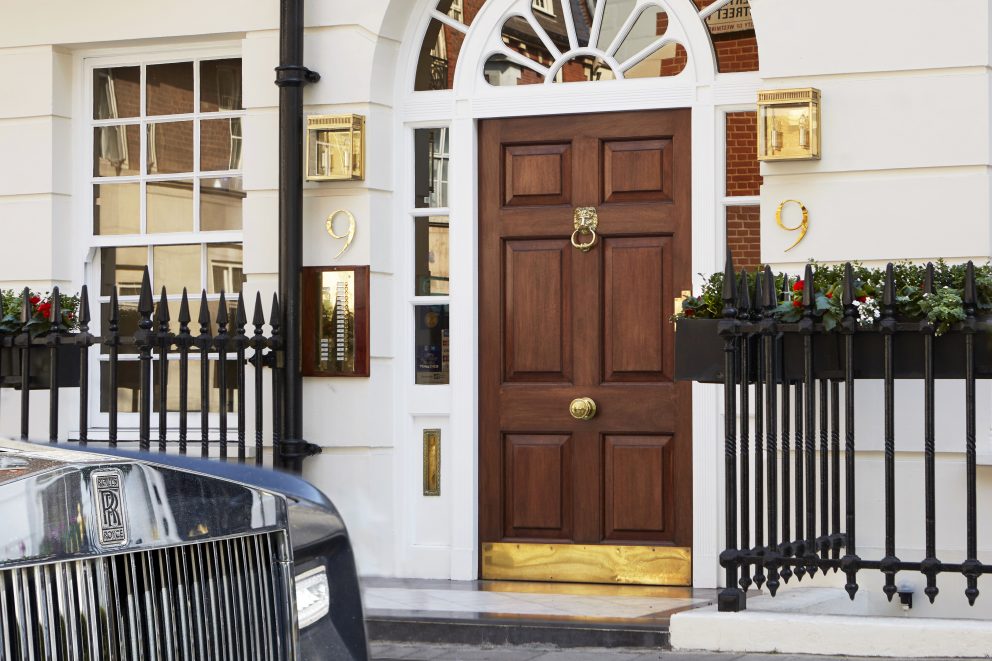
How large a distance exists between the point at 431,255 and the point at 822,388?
2460 millimetres

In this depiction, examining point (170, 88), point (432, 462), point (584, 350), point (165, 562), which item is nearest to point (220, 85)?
point (170, 88)

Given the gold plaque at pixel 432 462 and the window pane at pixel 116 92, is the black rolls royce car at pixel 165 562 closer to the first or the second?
the gold plaque at pixel 432 462

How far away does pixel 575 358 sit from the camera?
730 centimetres

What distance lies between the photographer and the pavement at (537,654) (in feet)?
18.0

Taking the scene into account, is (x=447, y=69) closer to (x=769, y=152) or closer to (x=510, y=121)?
(x=510, y=121)

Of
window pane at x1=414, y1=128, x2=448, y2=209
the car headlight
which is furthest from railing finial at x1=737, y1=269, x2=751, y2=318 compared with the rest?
the car headlight

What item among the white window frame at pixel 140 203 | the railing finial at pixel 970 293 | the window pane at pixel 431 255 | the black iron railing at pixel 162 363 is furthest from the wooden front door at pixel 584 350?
the railing finial at pixel 970 293

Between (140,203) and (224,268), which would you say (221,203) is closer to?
(224,268)

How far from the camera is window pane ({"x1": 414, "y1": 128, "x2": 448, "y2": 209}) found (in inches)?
299

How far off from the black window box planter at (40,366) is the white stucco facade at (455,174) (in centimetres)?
83

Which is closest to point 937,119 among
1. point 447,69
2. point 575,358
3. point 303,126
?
point 575,358

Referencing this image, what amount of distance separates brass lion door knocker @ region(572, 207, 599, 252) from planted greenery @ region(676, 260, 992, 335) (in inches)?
59.8

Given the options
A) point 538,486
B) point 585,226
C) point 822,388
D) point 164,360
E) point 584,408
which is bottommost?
point 538,486

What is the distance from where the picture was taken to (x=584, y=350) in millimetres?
7285
